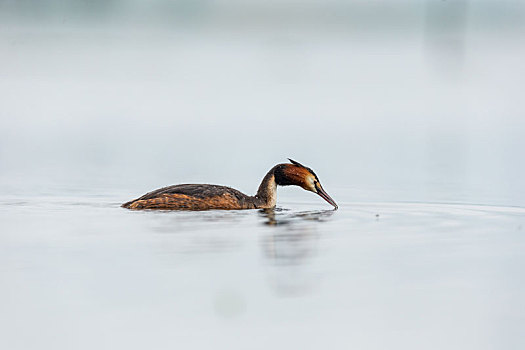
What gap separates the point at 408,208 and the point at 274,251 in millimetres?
4229

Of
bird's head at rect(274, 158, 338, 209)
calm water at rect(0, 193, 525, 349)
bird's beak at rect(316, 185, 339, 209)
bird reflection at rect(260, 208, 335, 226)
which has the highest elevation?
bird's head at rect(274, 158, 338, 209)

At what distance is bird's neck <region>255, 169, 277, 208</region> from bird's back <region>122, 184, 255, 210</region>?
68 cm

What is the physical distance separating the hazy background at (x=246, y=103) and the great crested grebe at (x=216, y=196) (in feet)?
4.46

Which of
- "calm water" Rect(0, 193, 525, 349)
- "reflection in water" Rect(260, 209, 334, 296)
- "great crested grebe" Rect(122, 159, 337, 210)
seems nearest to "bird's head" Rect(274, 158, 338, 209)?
"great crested grebe" Rect(122, 159, 337, 210)

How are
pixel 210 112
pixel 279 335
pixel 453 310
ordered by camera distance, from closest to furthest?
pixel 279 335
pixel 453 310
pixel 210 112

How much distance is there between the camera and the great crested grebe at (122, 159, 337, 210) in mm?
13031

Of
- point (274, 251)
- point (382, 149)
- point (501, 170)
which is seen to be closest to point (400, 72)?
point (382, 149)

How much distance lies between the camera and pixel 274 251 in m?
9.95

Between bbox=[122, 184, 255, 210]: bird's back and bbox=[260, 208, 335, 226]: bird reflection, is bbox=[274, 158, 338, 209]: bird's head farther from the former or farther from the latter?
bbox=[122, 184, 255, 210]: bird's back

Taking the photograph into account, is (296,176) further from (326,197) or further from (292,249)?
(292,249)

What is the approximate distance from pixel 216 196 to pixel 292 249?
3229mm

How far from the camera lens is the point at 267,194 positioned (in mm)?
14094

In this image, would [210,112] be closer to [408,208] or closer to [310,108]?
[310,108]

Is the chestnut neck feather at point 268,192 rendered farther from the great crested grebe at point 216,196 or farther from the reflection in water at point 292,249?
the reflection in water at point 292,249
